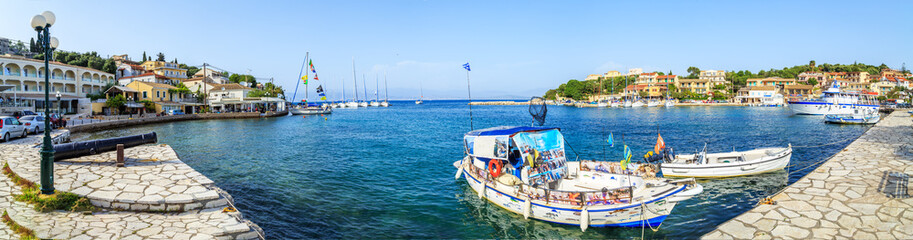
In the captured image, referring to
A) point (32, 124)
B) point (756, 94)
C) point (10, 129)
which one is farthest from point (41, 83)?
point (756, 94)

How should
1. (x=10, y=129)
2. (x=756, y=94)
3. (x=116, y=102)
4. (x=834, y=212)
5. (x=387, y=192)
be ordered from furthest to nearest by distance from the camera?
(x=756, y=94), (x=116, y=102), (x=10, y=129), (x=387, y=192), (x=834, y=212)

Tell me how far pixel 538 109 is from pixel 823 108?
63047mm

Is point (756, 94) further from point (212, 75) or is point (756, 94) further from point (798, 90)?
point (212, 75)

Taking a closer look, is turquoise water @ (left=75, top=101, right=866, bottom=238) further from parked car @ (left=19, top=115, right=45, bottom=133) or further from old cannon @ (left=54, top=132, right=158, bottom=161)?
parked car @ (left=19, top=115, right=45, bottom=133)

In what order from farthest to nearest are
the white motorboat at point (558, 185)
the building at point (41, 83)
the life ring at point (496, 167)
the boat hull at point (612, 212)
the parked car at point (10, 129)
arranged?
the building at point (41, 83) → the parked car at point (10, 129) → the life ring at point (496, 167) → the white motorboat at point (558, 185) → the boat hull at point (612, 212)

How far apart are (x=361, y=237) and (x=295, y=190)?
237 inches

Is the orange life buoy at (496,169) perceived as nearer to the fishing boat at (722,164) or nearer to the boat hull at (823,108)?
the fishing boat at (722,164)

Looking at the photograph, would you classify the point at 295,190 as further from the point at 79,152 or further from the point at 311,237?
the point at 79,152

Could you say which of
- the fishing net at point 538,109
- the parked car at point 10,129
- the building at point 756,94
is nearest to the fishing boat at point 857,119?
the fishing net at point 538,109

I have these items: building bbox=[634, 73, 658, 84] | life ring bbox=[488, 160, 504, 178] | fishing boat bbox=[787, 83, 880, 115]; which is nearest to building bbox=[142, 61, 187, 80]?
life ring bbox=[488, 160, 504, 178]

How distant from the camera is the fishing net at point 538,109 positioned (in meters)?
Answer: 15.9

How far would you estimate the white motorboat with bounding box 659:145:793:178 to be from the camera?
16.9m

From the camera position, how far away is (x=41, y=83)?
172 feet

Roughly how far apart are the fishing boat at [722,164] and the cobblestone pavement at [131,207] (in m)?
16.5
